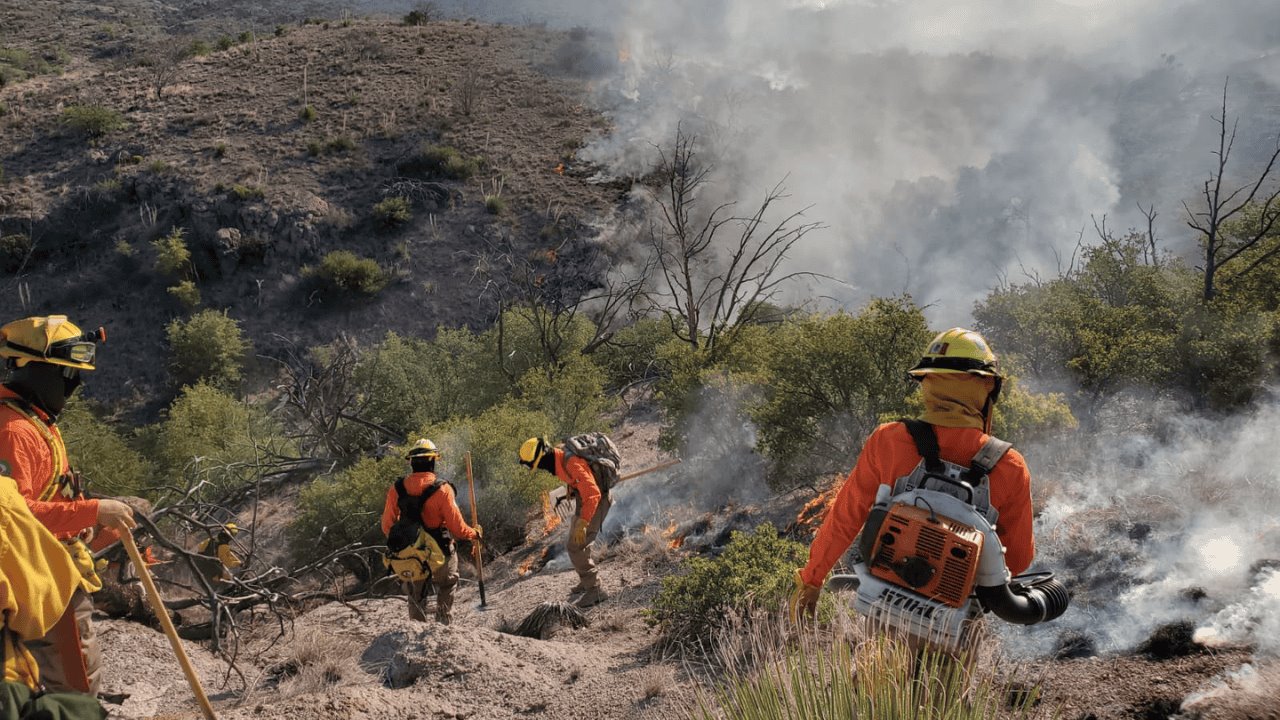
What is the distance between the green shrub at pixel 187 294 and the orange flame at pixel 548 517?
2206cm

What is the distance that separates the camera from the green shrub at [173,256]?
27.5 metres

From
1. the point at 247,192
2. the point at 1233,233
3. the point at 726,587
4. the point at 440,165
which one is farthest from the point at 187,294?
the point at 1233,233

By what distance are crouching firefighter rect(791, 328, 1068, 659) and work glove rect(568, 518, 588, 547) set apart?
4303 millimetres

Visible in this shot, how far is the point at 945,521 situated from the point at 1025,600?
1.35ft

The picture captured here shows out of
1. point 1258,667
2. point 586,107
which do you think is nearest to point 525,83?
point 586,107

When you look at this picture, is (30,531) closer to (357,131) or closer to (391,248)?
(391,248)

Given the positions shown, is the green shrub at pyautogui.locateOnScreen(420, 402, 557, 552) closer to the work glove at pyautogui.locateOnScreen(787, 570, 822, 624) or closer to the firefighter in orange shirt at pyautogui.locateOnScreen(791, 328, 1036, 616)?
the work glove at pyautogui.locateOnScreen(787, 570, 822, 624)

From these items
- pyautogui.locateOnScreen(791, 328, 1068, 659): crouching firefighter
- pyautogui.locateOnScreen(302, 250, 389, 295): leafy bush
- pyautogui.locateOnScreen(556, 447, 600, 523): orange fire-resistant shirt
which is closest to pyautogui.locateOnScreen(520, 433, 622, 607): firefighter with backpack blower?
pyautogui.locateOnScreen(556, 447, 600, 523): orange fire-resistant shirt

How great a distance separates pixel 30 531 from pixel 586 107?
3719cm

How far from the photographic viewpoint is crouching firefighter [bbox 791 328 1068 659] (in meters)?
2.60

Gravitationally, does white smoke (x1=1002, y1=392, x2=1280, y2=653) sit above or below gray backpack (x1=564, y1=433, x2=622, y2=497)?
above

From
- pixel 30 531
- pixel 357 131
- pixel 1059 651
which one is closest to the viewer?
pixel 30 531

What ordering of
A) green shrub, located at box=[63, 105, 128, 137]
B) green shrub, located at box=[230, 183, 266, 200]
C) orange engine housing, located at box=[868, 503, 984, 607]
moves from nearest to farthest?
orange engine housing, located at box=[868, 503, 984, 607] < green shrub, located at box=[230, 183, 266, 200] < green shrub, located at box=[63, 105, 128, 137]

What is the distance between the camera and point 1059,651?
4.09 meters
